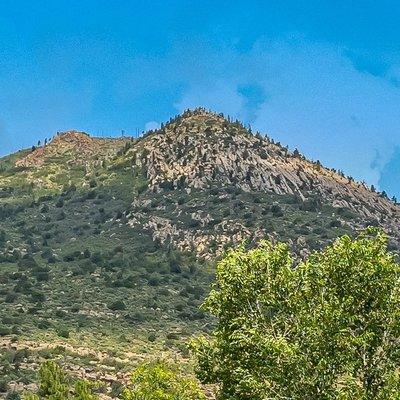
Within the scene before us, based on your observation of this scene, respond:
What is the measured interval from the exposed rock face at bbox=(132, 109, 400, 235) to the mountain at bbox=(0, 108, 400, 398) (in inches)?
13.5

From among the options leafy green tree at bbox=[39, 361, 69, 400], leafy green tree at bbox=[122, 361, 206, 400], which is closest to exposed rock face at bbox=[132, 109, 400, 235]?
leafy green tree at bbox=[39, 361, 69, 400]

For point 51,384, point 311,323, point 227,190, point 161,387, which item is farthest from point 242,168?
point 311,323

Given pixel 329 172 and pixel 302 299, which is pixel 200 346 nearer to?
pixel 302 299

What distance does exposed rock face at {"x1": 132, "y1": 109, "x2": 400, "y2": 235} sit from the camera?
550 ft

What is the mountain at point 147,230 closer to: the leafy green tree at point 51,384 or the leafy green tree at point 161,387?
the leafy green tree at point 51,384

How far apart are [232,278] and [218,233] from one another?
112910mm

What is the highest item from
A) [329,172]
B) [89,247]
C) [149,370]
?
[329,172]

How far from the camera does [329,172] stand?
188 m

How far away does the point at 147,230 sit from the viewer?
150 m

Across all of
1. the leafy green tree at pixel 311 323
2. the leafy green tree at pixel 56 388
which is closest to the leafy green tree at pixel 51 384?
the leafy green tree at pixel 56 388

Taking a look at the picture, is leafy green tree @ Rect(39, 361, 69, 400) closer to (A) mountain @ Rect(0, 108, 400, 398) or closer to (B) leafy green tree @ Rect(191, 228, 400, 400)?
(B) leafy green tree @ Rect(191, 228, 400, 400)

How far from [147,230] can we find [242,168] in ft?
102

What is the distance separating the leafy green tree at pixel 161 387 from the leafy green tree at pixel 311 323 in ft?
9.89

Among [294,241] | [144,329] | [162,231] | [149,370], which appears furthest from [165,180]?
[149,370]
